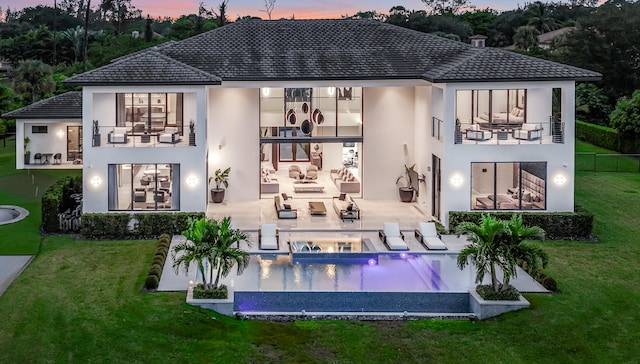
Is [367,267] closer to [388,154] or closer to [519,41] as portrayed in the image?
[388,154]

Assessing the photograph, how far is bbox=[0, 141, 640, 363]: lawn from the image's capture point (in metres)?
17.5

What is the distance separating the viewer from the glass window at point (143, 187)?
29.5 m

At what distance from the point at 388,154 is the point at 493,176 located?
19.2 ft

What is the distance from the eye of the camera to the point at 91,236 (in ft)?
92.3

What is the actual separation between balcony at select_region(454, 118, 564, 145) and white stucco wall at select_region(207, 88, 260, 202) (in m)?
Result: 8.75

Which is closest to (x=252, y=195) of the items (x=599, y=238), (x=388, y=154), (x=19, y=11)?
(x=388, y=154)

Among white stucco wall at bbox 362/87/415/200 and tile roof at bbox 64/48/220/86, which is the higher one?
tile roof at bbox 64/48/220/86

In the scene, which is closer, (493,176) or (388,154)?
(493,176)

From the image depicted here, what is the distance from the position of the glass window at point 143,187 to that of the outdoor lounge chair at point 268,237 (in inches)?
169

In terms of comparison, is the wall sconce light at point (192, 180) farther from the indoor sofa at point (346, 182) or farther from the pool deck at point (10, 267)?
the indoor sofa at point (346, 182)

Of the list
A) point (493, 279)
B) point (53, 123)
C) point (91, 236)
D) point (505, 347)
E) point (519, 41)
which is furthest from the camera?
point (519, 41)

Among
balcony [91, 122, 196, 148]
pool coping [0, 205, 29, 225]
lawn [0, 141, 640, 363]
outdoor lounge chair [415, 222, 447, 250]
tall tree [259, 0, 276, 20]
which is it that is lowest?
lawn [0, 141, 640, 363]

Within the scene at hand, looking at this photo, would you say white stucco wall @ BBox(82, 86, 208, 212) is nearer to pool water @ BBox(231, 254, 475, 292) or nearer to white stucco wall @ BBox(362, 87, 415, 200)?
pool water @ BBox(231, 254, 475, 292)

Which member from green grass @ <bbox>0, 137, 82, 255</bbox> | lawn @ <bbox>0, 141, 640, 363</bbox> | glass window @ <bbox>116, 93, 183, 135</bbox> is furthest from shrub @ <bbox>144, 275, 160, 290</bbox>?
glass window @ <bbox>116, 93, 183, 135</bbox>
